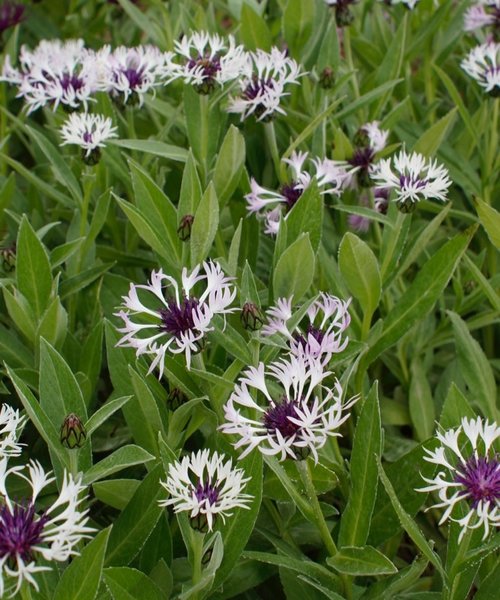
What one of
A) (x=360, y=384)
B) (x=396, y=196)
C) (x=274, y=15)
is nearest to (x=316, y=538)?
(x=360, y=384)

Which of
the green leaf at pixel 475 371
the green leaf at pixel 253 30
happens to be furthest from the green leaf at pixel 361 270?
the green leaf at pixel 253 30

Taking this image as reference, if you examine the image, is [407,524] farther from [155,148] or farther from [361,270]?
[155,148]

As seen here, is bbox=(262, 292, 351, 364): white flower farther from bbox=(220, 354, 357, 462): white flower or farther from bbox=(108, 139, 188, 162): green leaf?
bbox=(108, 139, 188, 162): green leaf

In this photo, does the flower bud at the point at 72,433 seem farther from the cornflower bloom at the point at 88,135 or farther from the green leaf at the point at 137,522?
the cornflower bloom at the point at 88,135

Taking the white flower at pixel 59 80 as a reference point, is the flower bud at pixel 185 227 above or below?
below

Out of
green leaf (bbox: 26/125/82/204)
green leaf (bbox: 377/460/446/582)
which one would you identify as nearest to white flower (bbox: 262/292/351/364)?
green leaf (bbox: 377/460/446/582)

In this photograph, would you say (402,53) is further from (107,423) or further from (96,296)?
(107,423)

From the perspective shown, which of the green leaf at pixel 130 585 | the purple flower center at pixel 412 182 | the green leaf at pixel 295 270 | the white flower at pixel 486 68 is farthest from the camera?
the white flower at pixel 486 68
